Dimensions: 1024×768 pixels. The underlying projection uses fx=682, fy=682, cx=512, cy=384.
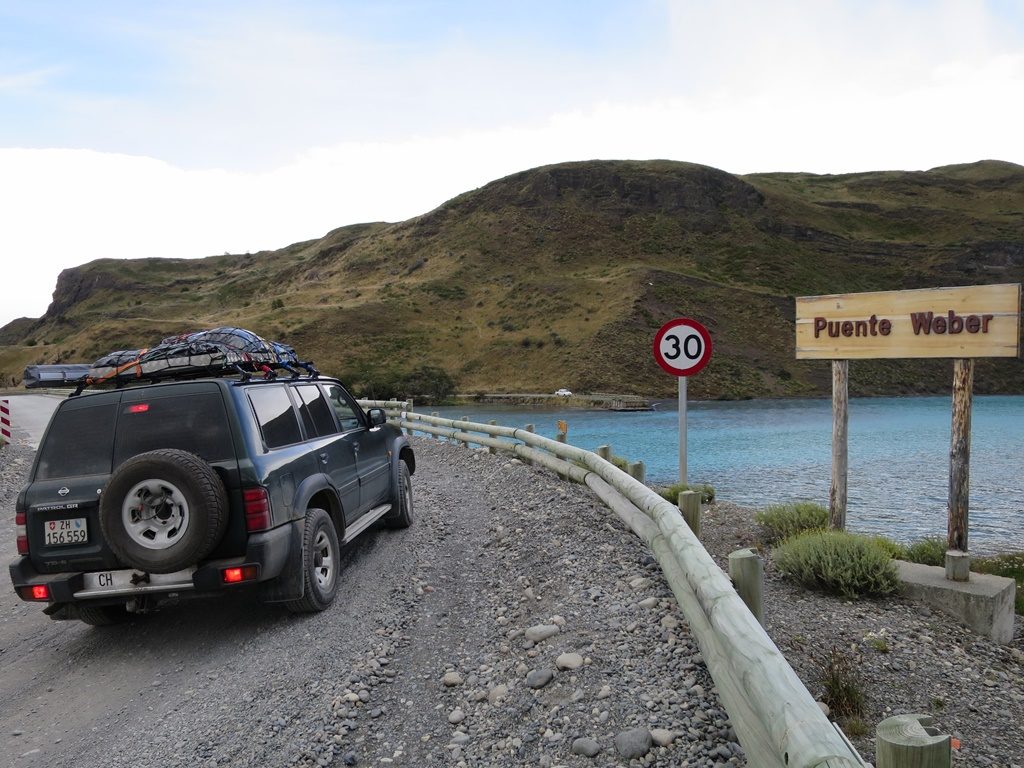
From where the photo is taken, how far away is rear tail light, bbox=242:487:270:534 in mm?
4789

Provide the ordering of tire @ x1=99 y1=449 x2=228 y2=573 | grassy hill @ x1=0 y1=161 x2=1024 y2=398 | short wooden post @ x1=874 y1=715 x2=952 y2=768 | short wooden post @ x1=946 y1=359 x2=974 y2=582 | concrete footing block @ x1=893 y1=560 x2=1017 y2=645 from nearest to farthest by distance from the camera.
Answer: short wooden post @ x1=874 y1=715 x2=952 y2=768
tire @ x1=99 y1=449 x2=228 y2=573
concrete footing block @ x1=893 y1=560 x2=1017 y2=645
short wooden post @ x1=946 y1=359 x2=974 y2=582
grassy hill @ x1=0 y1=161 x2=1024 y2=398

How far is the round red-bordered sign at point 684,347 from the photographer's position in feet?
29.7

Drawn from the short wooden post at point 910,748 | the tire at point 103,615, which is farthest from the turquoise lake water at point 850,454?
the tire at point 103,615

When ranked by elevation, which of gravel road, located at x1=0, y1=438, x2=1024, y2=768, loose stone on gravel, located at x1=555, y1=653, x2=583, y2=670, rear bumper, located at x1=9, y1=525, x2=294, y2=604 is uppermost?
rear bumper, located at x1=9, y1=525, x2=294, y2=604

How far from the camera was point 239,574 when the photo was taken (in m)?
4.74

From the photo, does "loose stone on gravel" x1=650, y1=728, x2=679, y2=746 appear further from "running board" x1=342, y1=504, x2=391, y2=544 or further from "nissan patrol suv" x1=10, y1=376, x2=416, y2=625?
"running board" x1=342, y1=504, x2=391, y2=544

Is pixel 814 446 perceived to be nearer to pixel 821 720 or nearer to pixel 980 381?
pixel 821 720

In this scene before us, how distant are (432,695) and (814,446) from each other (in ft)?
94.5

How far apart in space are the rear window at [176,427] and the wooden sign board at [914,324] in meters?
6.91

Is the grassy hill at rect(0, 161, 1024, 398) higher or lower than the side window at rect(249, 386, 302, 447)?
higher

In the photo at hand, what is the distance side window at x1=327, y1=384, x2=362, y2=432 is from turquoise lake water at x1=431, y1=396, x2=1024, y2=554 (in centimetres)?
1104

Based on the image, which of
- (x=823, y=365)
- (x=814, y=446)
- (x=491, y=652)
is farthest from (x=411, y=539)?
(x=823, y=365)

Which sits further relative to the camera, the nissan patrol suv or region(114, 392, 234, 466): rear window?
region(114, 392, 234, 466): rear window

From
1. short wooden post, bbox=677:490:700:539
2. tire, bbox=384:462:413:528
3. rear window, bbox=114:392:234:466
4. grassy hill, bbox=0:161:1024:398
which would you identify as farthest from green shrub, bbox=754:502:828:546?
grassy hill, bbox=0:161:1024:398
